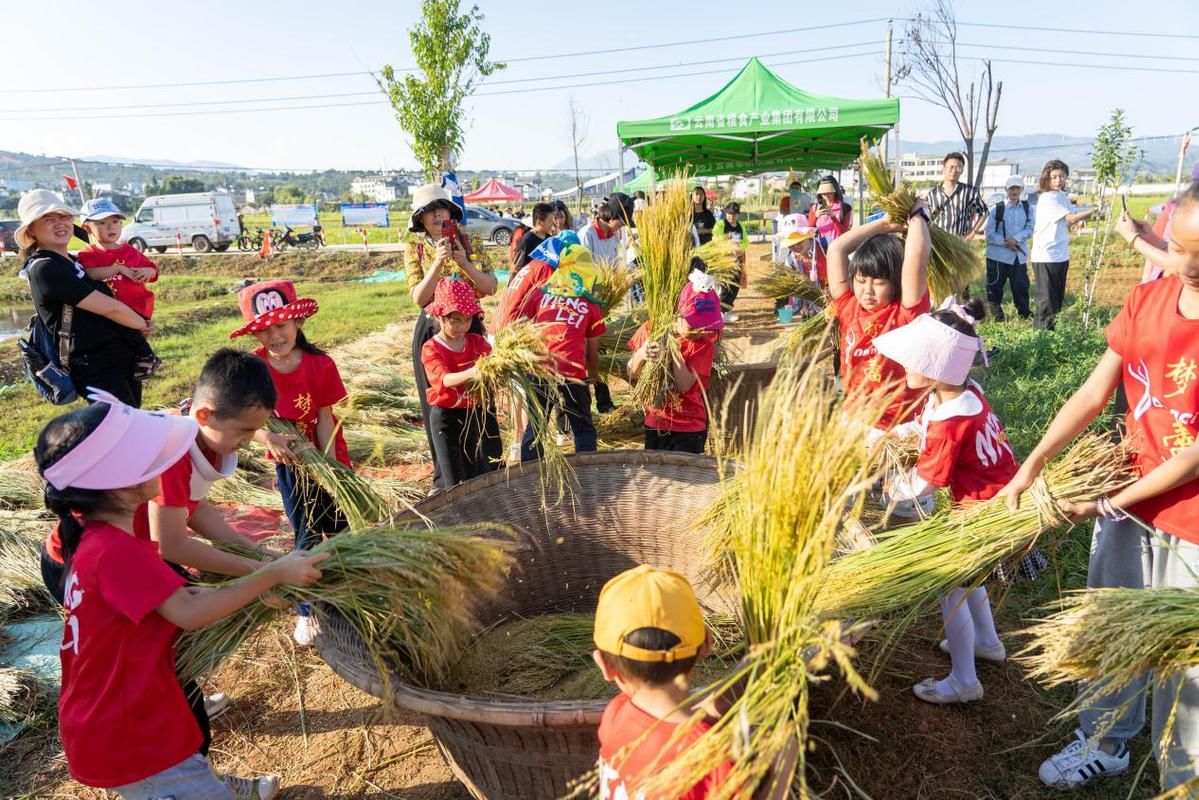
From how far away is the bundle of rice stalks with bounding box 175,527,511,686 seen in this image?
172 cm

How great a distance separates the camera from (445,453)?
3.18m

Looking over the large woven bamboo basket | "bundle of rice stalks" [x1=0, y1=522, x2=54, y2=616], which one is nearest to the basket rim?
the large woven bamboo basket

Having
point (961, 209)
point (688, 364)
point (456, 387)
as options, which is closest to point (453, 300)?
point (456, 387)

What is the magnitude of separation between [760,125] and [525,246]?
380 cm

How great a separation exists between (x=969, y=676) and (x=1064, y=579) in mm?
897

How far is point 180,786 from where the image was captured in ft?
5.25

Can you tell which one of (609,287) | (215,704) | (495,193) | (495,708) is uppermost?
(495,193)

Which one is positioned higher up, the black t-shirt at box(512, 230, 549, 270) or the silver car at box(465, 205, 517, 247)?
the silver car at box(465, 205, 517, 247)

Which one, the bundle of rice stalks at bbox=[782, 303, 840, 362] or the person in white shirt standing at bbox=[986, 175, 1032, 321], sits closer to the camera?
the bundle of rice stalks at bbox=[782, 303, 840, 362]

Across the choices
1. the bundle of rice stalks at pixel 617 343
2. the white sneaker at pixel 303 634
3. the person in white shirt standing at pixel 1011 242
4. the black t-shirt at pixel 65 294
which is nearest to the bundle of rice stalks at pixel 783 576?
the white sneaker at pixel 303 634

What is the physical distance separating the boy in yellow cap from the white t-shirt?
6.53m

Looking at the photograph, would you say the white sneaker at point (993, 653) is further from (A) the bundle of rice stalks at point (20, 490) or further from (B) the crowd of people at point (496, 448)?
(A) the bundle of rice stalks at point (20, 490)

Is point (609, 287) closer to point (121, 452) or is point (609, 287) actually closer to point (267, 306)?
point (267, 306)

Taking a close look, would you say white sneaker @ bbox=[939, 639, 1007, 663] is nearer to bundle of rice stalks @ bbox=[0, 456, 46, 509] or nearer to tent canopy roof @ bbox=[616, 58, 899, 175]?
bundle of rice stalks @ bbox=[0, 456, 46, 509]
